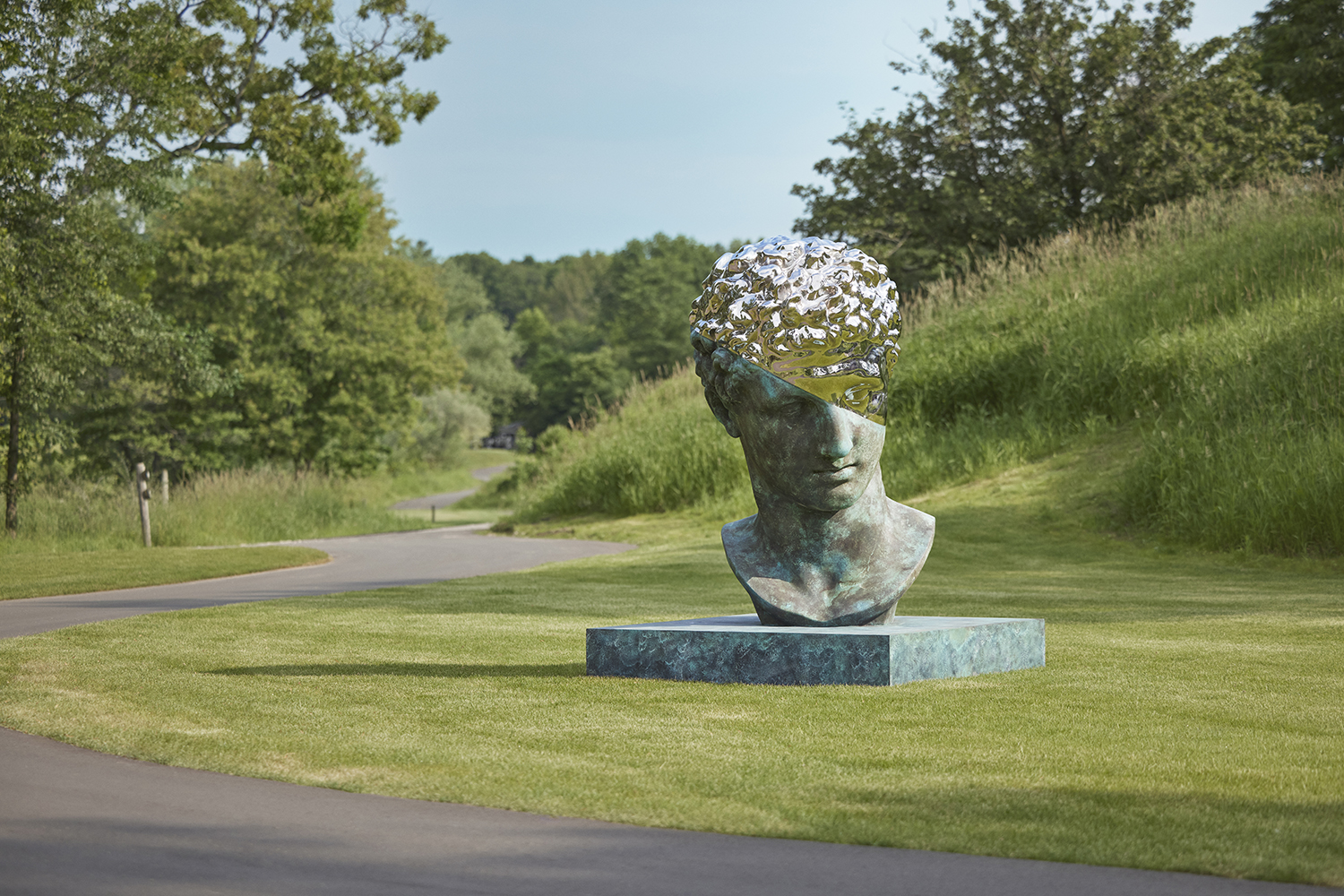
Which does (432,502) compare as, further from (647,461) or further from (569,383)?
(569,383)

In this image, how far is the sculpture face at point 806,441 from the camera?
250 inches

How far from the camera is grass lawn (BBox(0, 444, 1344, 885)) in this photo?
373 cm

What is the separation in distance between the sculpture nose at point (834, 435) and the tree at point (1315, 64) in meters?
28.8

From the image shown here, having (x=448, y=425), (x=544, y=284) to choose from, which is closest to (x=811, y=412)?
(x=448, y=425)

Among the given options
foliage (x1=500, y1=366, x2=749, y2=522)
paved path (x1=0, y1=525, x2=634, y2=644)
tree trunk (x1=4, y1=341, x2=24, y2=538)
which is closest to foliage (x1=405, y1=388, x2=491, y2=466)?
foliage (x1=500, y1=366, x2=749, y2=522)

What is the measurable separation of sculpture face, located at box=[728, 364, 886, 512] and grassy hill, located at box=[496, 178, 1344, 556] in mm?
10078

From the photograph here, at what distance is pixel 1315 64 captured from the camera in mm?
30719

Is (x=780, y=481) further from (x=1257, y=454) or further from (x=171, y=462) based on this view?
(x=171, y=462)

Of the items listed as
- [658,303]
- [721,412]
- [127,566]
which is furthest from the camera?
[658,303]

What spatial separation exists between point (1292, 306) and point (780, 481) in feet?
47.3

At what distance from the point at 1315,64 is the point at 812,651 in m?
30.3

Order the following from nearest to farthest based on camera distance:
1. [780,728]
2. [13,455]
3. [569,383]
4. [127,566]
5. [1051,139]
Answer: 1. [780,728]
2. [127,566]
3. [13,455]
4. [1051,139]
5. [569,383]

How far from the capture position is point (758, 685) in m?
6.12

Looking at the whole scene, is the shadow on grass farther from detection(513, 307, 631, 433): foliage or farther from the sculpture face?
detection(513, 307, 631, 433): foliage
